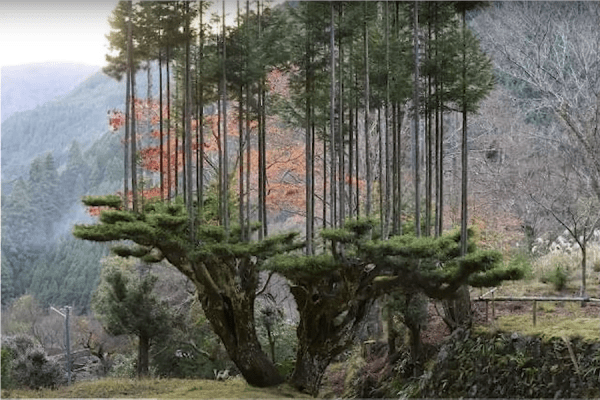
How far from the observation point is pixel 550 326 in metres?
4.80

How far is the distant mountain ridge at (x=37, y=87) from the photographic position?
30.4ft

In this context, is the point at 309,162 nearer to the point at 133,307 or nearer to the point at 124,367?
the point at 133,307

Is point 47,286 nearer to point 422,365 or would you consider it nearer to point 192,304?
point 192,304

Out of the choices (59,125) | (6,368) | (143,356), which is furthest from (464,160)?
(59,125)

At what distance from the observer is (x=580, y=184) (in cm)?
776

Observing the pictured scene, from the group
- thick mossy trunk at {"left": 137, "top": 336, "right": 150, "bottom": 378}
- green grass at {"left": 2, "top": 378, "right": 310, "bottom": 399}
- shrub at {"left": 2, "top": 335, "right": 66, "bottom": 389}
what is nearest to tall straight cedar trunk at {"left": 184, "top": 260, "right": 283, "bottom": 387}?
green grass at {"left": 2, "top": 378, "right": 310, "bottom": 399}

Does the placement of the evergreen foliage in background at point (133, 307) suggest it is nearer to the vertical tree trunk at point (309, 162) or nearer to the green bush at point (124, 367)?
the green bush at point (124, 367)

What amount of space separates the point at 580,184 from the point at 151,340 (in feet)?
17.8

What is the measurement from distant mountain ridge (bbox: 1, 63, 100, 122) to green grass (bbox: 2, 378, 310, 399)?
4797 mm

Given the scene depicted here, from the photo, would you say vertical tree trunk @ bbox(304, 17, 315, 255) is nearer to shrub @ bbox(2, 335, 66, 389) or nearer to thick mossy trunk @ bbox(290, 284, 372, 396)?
thick mossy trunk @ bbox(290, 284, 372, 396)

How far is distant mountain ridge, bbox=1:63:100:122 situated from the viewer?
9.27 meters

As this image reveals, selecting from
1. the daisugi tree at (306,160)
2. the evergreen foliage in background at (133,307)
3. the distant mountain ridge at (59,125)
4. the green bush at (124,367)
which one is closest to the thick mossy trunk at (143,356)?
the evergreen foliage in background at (133,307)

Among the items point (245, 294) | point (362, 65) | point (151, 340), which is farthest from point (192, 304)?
point (362, 65)

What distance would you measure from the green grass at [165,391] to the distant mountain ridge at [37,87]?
4.80m
